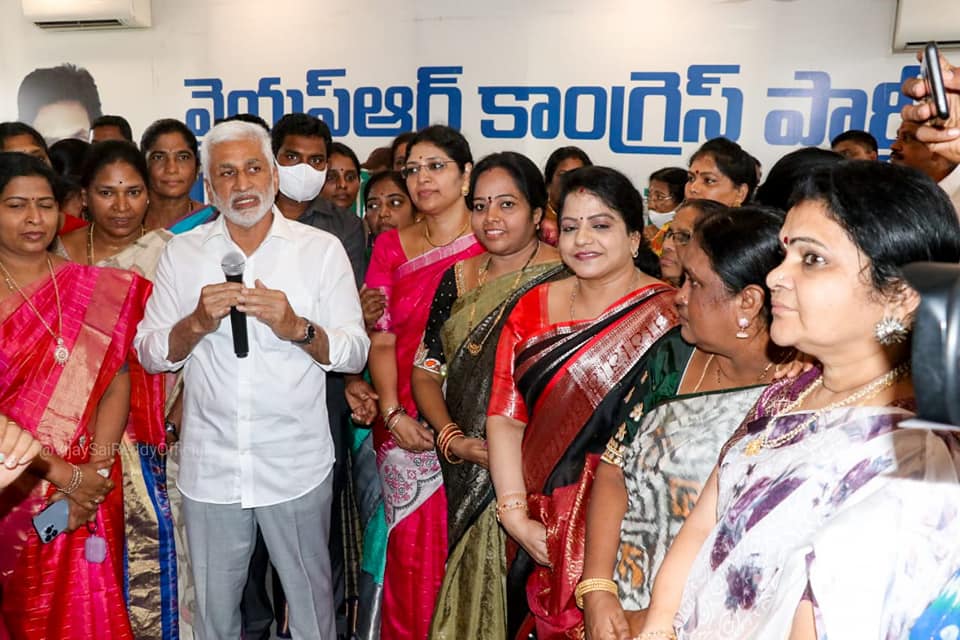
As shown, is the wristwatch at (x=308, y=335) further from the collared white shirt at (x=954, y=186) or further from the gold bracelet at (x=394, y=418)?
the collared white shirt at (x=954, y=186)

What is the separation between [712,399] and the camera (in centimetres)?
159

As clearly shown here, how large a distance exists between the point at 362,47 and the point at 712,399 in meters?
4.54

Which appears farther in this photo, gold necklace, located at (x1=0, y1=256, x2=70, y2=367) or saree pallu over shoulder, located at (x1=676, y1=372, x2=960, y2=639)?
gold necklace, located at (x1=0, y1=256, x2=70, y2=367)

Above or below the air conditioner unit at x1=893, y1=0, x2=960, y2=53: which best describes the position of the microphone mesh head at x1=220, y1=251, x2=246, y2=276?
below

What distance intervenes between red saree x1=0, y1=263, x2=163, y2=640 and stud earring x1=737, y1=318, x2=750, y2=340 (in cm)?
173

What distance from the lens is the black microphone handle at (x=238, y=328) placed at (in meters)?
1.98

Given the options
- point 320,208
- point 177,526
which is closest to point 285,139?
point 320,208

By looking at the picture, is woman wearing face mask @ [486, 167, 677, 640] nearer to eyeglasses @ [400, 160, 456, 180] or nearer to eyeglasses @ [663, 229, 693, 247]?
eyeglasses @ [663, 229, 693, 247]

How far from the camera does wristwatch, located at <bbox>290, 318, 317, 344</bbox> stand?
2.10m

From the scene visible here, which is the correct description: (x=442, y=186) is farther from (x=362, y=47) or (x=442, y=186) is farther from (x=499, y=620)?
(x=362, y=47)

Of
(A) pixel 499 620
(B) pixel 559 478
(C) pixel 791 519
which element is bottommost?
(A) pixel 499 620

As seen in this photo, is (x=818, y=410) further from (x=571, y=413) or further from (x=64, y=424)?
(x=64, y=424)

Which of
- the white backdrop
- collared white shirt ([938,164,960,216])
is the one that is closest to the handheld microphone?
collared white shirt ([938,164,960,216])

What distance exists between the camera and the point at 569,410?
1.97 meters
